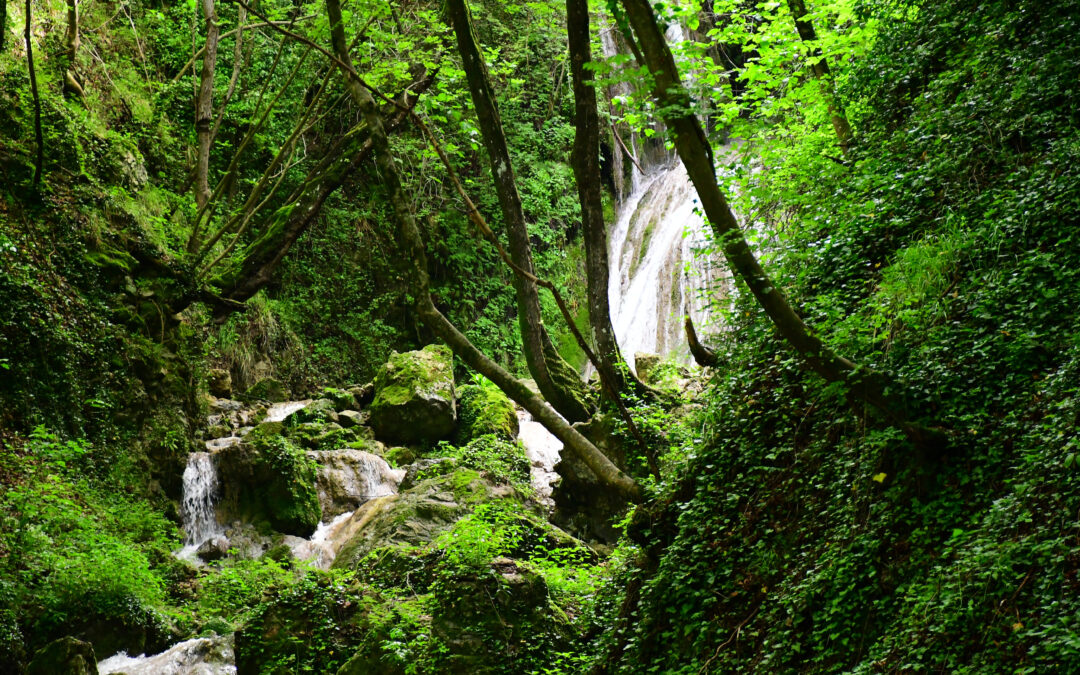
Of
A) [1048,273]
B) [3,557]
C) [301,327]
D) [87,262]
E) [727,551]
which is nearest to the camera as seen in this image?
[1048,273]

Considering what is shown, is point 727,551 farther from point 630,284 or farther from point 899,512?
point 630,284

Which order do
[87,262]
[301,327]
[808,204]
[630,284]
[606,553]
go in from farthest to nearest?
[630,284] → [301,327] → [87,262] → [606,553] → [808,204]

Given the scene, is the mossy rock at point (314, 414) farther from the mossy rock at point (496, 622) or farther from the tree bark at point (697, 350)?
the tree bark at point (697, 350)

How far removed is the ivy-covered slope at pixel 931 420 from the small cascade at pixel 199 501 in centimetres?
685

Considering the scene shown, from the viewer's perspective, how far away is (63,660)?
19.3ft

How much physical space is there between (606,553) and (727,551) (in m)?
4.22

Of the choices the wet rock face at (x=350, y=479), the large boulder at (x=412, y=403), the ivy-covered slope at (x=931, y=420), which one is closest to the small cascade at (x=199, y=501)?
the wet rock face at (x=350, y=479)

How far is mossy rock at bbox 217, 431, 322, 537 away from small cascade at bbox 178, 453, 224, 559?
0.14 metres

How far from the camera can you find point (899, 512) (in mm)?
3738

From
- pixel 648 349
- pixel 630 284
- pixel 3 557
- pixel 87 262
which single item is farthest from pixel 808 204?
pixel 630 284

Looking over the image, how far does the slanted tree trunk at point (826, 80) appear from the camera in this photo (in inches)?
283

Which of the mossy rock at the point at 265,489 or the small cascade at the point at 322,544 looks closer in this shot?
the small cascade at the point at 322,544

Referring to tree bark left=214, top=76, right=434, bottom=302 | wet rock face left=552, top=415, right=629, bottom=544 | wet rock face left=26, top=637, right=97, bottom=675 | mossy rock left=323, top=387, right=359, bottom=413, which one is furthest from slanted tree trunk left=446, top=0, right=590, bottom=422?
mossy rock left=323, top=387, right=359, bottom=413

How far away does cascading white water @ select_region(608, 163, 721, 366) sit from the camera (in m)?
16.4
